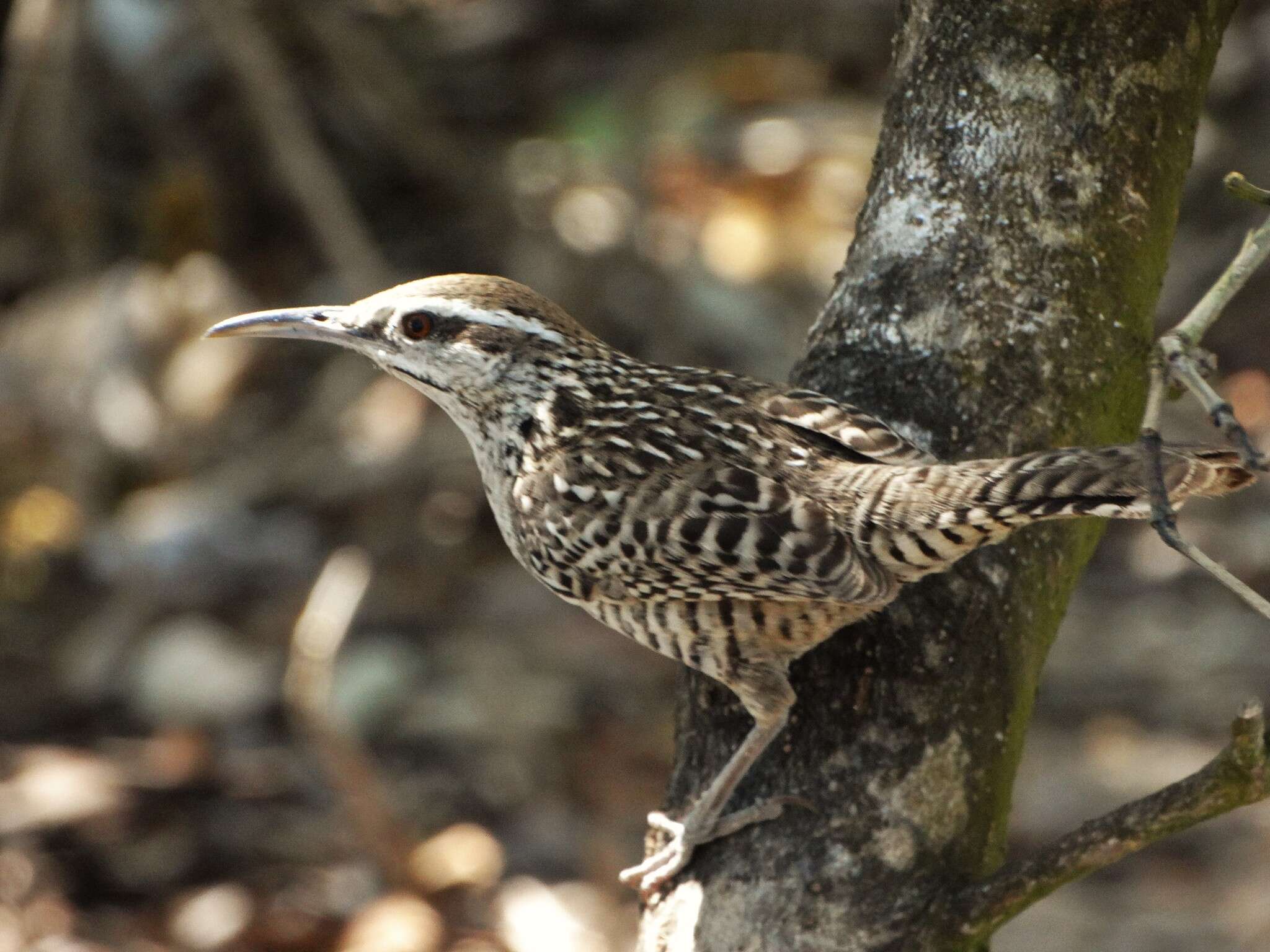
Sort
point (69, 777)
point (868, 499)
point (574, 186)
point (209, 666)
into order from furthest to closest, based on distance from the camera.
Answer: point (574, 186), point (209, 666), point (69, 777), point (868, 499)

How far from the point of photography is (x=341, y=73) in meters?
7.53

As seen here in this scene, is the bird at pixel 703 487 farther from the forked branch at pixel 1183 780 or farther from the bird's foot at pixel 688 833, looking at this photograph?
the forked branch at pixel 1183 780

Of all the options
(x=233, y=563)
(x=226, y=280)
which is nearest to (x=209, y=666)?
(x=233, y=563)

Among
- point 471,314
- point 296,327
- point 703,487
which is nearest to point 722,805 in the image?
point 703,487

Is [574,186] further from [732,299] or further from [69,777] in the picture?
[69,777]

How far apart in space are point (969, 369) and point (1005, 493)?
19.8 inches

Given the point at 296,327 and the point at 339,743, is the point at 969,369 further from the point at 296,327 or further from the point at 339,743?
the point at 339,743

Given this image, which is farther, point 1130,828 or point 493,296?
point 493,296

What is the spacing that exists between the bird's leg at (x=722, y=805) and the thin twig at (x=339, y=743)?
2024 mm

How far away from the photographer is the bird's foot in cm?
294

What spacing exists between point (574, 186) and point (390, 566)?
6.66 ft

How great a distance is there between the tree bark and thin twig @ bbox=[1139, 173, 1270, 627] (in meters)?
0.82

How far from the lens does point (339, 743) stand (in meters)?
5.10

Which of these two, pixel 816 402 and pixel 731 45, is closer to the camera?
pixel 816 402
